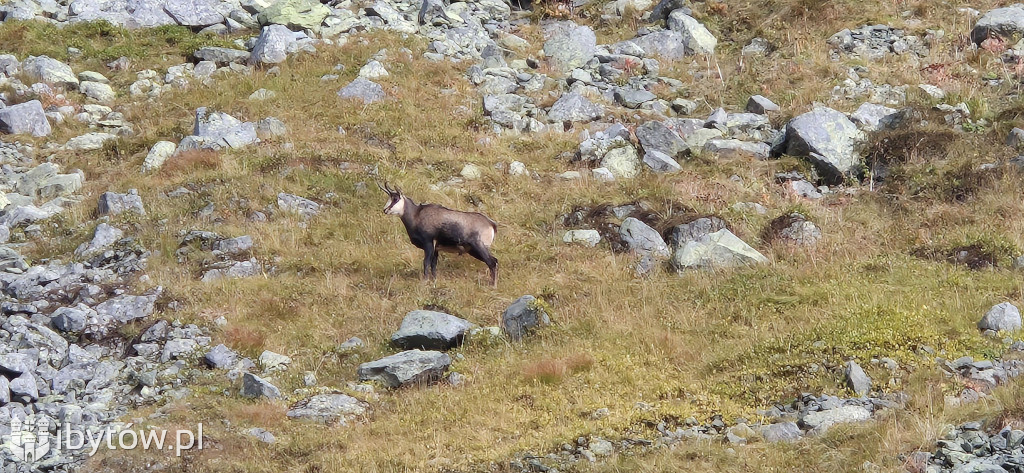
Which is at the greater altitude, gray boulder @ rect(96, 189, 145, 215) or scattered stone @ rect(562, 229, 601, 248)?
gray boulder @ rect(96, 189, 145, 215)

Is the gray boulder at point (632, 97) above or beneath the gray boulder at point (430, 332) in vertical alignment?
beneath

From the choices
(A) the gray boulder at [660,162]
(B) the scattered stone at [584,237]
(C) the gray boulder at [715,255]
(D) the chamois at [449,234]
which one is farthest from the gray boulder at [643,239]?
(A) the gray boulder at [660,162]

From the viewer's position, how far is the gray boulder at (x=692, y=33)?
2302 cm

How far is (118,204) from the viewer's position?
51.2 feet

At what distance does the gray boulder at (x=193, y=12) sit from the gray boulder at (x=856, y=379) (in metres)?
19.4

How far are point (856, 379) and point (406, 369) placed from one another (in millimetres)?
4502

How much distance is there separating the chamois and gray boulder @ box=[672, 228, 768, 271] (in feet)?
8.19

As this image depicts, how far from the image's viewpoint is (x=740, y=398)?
973cm

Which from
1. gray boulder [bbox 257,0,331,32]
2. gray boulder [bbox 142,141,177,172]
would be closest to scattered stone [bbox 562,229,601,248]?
gray boulder [bbox 142,141,177,172]

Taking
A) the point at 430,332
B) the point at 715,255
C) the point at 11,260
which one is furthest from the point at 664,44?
the point at 11,260

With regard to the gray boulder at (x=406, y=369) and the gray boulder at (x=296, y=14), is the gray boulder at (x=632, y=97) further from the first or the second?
the gray boulder at (x=406, y=369)

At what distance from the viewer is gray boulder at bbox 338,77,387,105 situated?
19969mm

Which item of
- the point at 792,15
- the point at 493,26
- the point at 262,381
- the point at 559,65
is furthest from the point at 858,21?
the point at 262,381

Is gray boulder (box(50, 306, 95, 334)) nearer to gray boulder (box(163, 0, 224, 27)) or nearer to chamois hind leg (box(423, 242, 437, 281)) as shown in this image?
chamois hind leg (box(423, 242, 437, 281))
